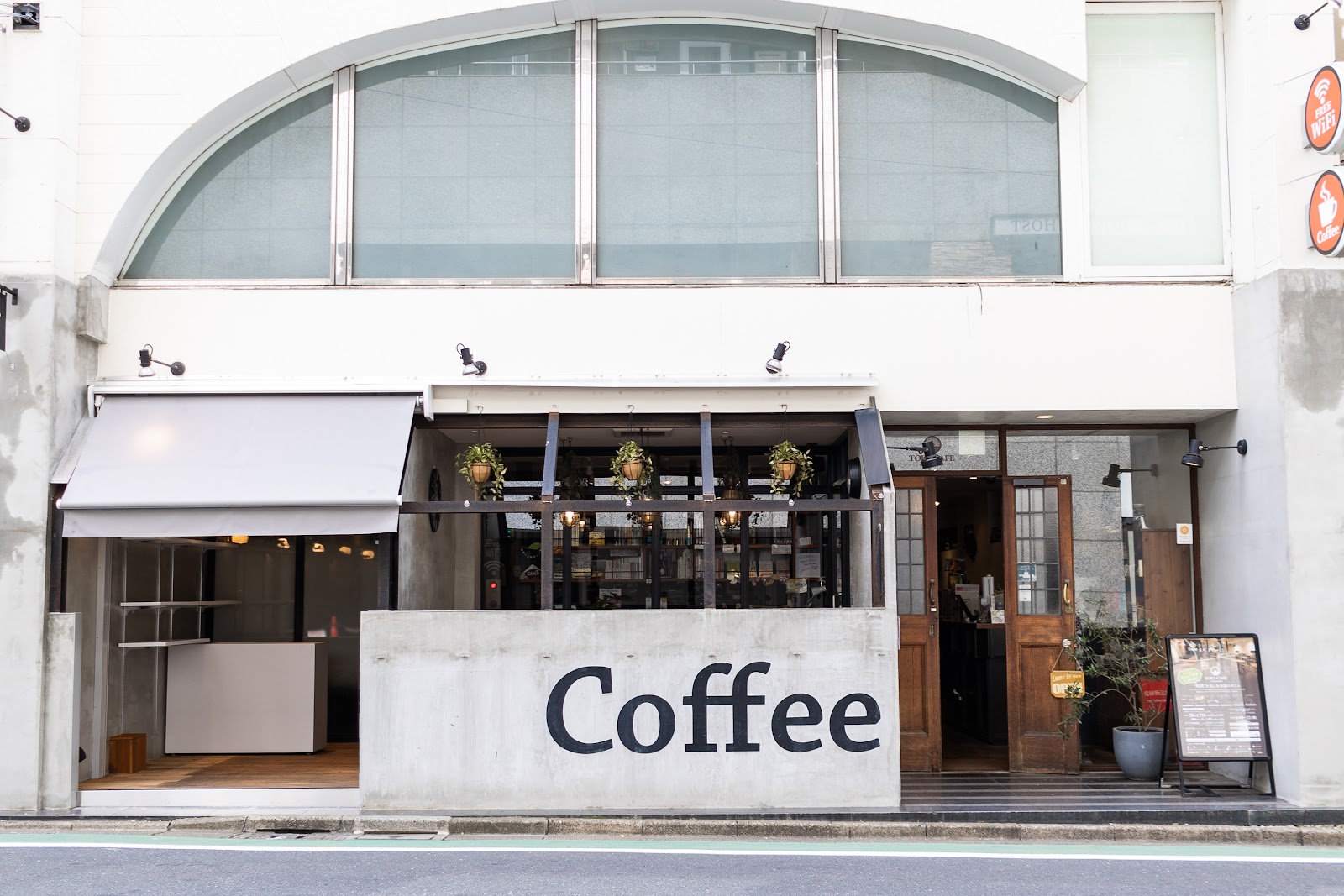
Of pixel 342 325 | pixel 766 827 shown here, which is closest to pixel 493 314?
pixel 342 325

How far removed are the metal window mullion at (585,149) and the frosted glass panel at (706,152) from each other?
0.09 m

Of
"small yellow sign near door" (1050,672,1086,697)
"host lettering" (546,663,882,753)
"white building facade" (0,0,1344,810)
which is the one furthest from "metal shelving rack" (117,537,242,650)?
"small yellow sign near door" (1050,672,1086,697)

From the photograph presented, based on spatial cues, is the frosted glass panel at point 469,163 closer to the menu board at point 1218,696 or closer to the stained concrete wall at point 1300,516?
the stained concrete wall at point 1300,516

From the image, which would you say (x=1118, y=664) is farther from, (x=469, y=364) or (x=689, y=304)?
(x=469, y=364)

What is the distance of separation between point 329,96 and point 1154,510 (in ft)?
26.5

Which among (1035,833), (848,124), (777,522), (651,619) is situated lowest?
(1035,833)

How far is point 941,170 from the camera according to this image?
10617 millimetres

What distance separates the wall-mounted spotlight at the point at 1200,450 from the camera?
1002cm

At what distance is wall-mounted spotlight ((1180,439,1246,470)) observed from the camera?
1002cm

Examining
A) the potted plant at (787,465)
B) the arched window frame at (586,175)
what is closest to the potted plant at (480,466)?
the arched window frame at (586,175)

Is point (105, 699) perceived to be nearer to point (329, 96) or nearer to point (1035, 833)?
point (329, 96)

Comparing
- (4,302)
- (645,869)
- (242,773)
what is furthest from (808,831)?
(4,302)

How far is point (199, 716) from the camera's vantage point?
1189 cm

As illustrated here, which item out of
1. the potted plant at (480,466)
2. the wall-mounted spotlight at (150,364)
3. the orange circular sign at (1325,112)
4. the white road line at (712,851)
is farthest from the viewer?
the potted plant at (480,466)
